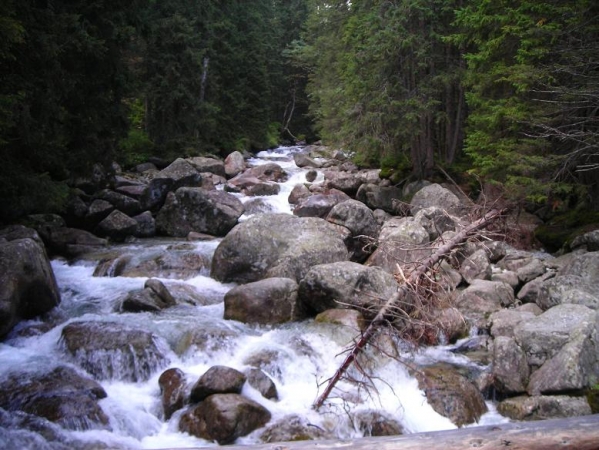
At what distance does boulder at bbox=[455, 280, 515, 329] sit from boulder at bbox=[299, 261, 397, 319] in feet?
5.02

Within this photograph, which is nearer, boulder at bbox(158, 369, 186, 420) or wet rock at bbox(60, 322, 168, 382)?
boulder at bbox(158, 369, 186, 420)

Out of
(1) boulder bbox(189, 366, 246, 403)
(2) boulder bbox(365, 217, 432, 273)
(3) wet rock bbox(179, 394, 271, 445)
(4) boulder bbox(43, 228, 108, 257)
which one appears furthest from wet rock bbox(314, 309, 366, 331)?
(4) boulder bbox(43, 228, 108, 257)

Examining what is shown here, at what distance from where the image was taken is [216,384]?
262 inches

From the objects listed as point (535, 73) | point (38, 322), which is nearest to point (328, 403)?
point (38, 322)

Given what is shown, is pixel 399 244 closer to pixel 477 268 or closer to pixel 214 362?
pixel 477 268

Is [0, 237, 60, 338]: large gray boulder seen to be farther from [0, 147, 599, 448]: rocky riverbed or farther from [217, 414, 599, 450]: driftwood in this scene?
[217, 414, 599, 450]: driftwood

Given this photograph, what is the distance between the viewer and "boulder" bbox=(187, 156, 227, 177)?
77.5 ft

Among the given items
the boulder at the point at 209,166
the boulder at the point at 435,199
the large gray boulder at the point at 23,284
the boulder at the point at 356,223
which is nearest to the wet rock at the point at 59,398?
the large gray boulder at the point at 23,284

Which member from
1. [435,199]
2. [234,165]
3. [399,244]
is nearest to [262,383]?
[399,244]

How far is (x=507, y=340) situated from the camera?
25.5ft

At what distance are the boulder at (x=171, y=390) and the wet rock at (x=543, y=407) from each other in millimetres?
4371

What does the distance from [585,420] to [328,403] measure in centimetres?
372

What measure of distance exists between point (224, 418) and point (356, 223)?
26.8 ft

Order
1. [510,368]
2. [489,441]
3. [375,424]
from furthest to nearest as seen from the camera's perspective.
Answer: [510,368]
[375,424]
[489,441]
